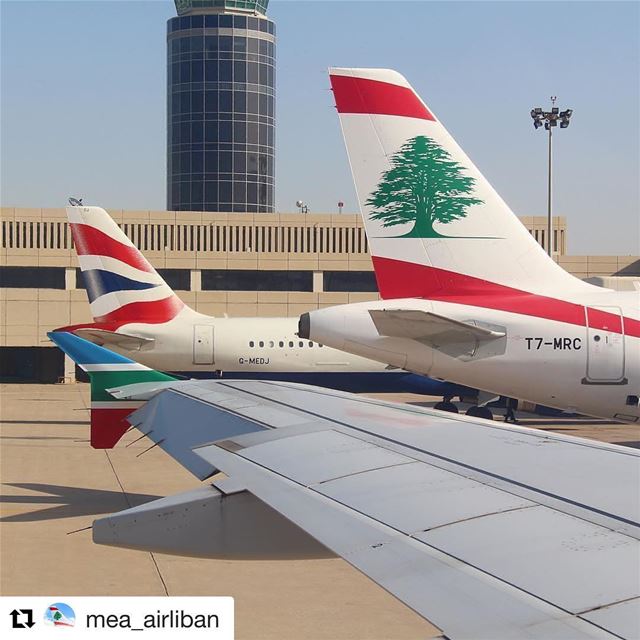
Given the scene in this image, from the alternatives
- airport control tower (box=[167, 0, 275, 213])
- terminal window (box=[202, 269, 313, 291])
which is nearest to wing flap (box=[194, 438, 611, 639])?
terminal window (box=[202, 269, 313, 291])

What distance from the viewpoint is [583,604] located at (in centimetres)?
375

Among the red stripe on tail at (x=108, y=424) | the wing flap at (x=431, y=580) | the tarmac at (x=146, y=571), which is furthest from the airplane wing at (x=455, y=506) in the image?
the red stripe on tail at (x=108, y=424)

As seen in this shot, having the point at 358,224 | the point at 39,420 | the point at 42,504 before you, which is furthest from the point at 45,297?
the point at 42,504

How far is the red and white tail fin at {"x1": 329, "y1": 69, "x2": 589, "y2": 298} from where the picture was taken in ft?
54.7

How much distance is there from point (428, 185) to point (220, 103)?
4753 inches

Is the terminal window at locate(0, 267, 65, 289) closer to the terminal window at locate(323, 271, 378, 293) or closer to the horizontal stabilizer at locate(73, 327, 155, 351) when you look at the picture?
the terminal window at locate(323, 271, 378, 293)

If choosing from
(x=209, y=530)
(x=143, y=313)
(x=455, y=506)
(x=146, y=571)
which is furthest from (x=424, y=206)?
(x=143, y=313)

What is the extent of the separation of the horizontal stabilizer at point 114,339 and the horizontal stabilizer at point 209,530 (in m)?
28.9

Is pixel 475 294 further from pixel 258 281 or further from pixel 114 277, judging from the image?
pixel 258 281

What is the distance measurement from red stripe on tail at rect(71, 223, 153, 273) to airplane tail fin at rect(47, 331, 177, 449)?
2237cm

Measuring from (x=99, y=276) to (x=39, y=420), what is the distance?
6006mm

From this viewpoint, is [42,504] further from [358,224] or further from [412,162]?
[358,224]

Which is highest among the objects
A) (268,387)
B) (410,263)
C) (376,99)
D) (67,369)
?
(376,99)

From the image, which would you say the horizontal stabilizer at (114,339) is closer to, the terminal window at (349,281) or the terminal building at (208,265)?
the terminal building at (208,265)
